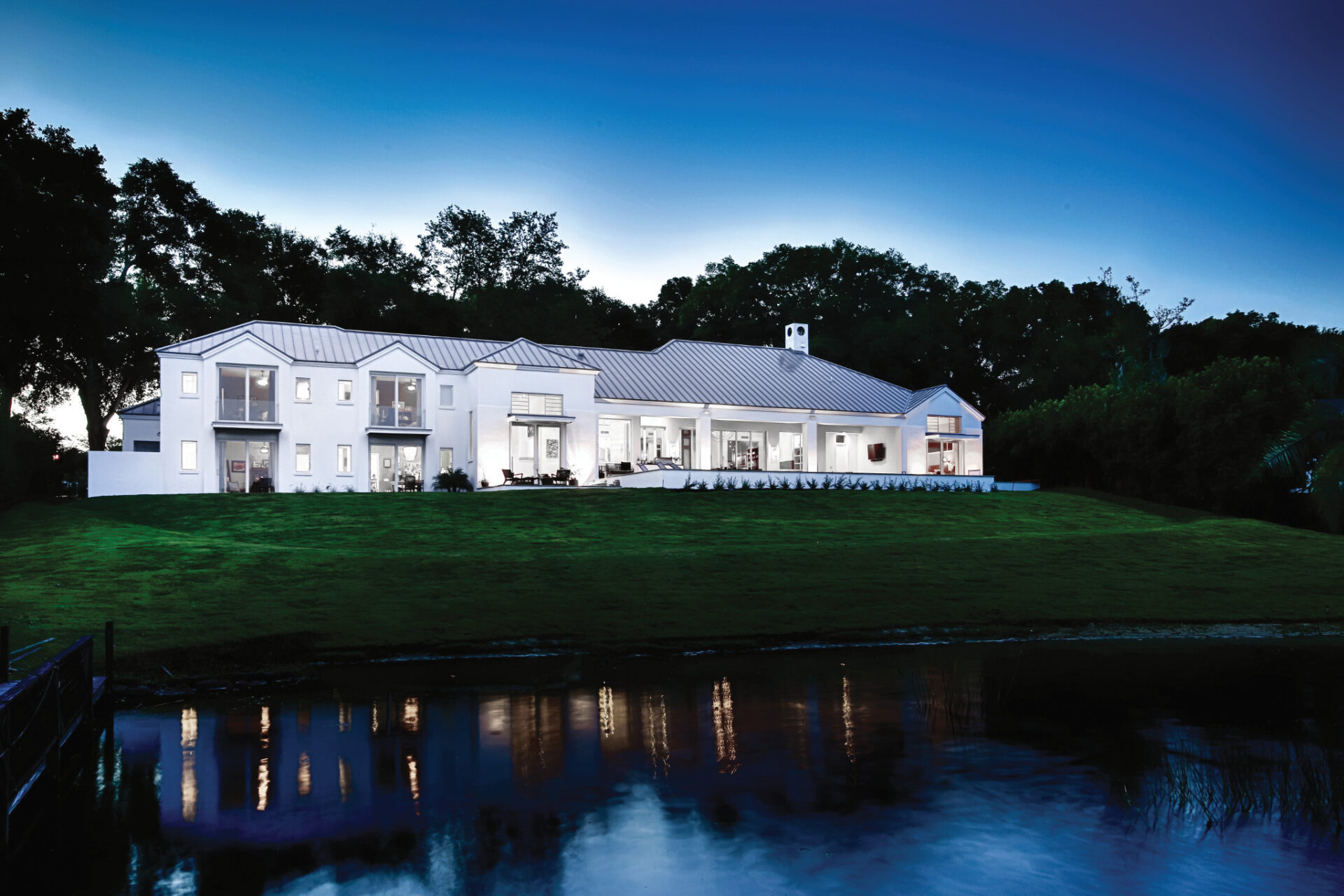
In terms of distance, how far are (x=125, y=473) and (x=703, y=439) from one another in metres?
24.3

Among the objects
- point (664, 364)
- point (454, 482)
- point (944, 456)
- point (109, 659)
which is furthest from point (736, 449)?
point (109, 659)

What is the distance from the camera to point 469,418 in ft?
146

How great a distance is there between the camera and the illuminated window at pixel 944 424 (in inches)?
2077

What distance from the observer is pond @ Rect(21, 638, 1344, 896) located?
779cm

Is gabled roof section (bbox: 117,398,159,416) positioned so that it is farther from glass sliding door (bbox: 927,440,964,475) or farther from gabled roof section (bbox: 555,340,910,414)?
glass sliding door (bbox: 927,440,964,475)

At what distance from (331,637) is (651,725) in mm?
7603

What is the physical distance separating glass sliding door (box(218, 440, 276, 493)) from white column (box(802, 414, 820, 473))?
24250 millimetres

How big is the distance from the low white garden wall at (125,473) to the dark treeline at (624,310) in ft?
14.4

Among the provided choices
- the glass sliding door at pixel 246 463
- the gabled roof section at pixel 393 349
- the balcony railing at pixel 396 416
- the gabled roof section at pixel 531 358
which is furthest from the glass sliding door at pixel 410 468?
the glass sliding door at pixel 246 463

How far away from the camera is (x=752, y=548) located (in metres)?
27.2

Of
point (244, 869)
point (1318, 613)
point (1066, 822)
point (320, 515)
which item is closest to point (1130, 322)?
point (1318, 613)

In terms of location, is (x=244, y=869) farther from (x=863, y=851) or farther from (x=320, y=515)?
(x=320, y=515)

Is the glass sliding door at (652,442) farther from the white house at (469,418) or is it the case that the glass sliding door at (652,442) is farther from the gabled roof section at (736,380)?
the gabled roof section at (736,380)

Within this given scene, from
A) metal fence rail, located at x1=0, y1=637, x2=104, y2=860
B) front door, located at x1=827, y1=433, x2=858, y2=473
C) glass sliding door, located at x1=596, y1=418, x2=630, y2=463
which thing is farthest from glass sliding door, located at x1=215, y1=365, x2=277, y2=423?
metal fence rail, located at x1=0, y1=637, x2=104, y2=860
